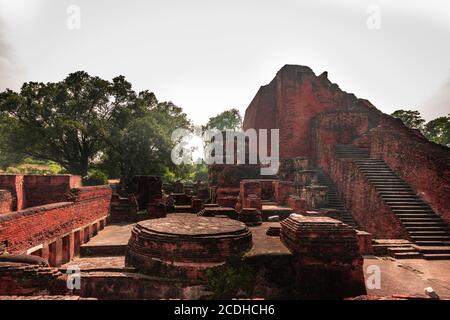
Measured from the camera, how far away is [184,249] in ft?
18.2

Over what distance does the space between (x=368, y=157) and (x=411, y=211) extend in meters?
6.64

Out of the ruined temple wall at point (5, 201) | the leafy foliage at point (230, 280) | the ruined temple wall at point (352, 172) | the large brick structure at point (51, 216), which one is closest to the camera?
the leafy foliage at point (230, 280)

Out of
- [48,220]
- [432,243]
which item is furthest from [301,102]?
[48,220]

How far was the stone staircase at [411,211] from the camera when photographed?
9.06 metres

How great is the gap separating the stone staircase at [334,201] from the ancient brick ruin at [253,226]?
0.09 metres

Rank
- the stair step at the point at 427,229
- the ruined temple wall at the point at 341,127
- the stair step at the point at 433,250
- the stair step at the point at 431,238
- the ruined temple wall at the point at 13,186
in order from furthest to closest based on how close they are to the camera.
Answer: the ruined temple wall at the point at 341,127
the ruined temple wall at the point at 13,186
the stair step at the point at 427,229
the stair step at the point at 431,238
the stair step at the point at 433,250

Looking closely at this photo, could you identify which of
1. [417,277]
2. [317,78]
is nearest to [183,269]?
[417,277]

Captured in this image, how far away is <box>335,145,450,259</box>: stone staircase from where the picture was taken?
9.06m

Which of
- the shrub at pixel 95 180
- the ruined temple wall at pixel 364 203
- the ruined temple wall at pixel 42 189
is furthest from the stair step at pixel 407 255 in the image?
the shrub at pixel 95 180

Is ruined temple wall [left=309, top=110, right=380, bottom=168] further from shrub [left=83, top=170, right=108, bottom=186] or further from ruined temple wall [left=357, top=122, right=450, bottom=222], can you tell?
shrub [left=83, top=170, right=108, bottom=186]

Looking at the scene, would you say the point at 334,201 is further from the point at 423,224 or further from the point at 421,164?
the point at 423,224

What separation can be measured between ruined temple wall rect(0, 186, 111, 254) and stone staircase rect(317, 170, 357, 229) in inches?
436

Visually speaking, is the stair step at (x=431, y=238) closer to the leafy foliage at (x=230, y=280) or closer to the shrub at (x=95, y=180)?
the leafy foliage at (x=230, y=280)


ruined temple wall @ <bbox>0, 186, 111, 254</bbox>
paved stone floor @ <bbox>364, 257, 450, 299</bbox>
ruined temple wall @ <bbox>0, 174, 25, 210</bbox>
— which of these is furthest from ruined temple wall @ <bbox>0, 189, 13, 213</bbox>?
paved stone floor @ <bbox>364, 257, 450, 299</bbox>
